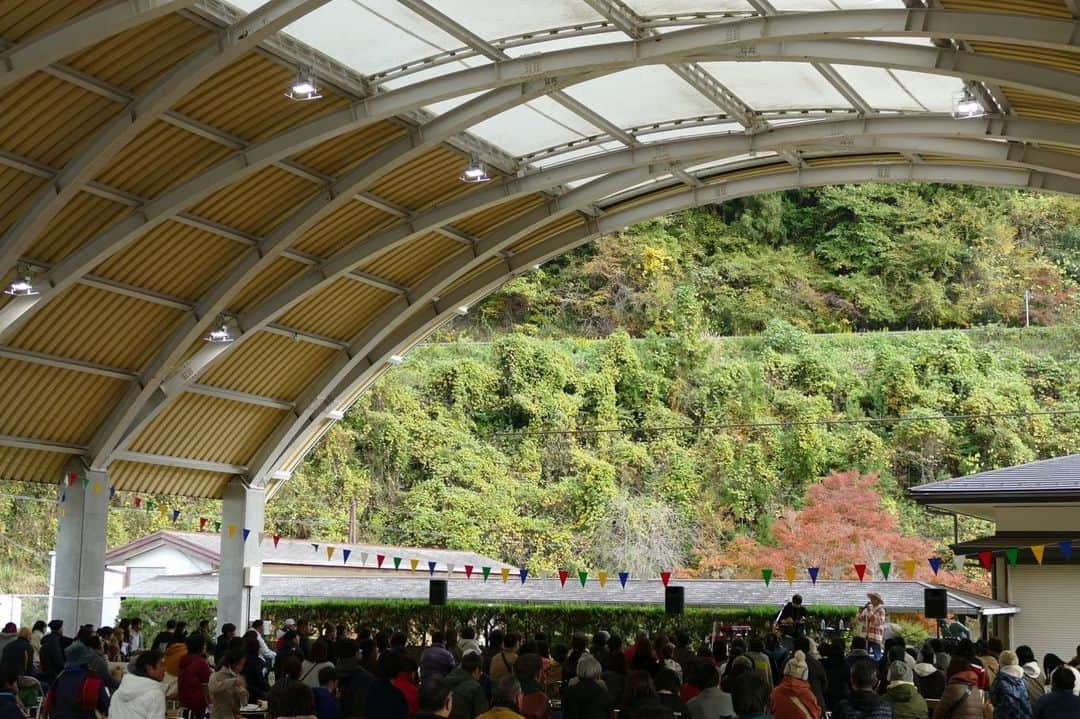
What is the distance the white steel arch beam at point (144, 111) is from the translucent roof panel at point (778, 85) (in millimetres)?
6062

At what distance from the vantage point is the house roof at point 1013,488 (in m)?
20.7

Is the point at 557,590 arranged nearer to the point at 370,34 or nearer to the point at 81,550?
the point at 81,550

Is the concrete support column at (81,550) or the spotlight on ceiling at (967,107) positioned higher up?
the spotlight on ceiling at (967,107)

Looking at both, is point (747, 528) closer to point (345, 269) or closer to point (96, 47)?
point (345, 269)

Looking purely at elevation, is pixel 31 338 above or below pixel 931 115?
below

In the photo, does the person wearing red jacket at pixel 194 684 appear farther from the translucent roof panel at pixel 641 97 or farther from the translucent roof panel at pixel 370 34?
the translucent roof panel at pixel 641 97

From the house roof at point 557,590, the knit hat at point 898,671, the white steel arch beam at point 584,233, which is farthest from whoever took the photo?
the house roof at point 557,590

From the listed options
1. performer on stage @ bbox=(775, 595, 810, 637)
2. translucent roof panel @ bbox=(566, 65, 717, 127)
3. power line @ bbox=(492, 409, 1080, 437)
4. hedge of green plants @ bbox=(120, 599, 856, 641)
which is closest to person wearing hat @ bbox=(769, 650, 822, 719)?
performer on stage @ bbox=(775, 595, 810, 637)

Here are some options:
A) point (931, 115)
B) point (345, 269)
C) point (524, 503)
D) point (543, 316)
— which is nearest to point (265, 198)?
point (345, 269)

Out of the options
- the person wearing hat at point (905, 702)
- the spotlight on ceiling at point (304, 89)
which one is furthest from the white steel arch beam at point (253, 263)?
the person wearing hat at point (905, 702)

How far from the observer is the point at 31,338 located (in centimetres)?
2092

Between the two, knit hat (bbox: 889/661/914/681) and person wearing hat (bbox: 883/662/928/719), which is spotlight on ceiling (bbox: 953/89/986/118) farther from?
person wearing hat (bbox: 883/662/928/719)

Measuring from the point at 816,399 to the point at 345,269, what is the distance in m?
27.6

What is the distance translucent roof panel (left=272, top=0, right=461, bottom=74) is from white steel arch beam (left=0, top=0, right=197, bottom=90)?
2420mm
